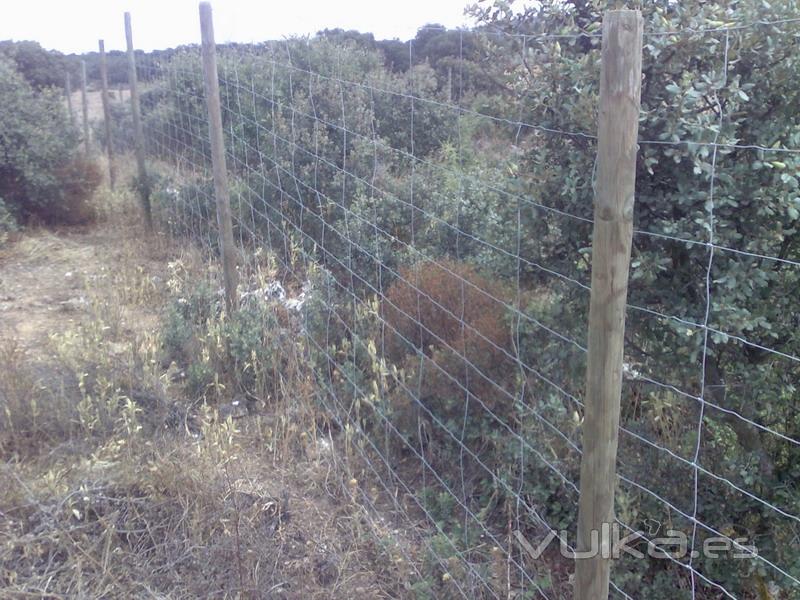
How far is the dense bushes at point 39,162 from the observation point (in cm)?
869

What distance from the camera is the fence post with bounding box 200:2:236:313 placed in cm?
530

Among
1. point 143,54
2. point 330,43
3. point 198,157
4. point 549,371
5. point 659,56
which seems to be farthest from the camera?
point 143,54

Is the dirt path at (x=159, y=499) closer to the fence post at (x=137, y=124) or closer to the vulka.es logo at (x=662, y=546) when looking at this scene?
the vulka.es logo at (x=662, y=546)

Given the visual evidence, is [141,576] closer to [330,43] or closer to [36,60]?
[330,43]

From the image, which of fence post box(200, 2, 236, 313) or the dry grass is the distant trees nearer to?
fence post box(200, 2, 236, 313)

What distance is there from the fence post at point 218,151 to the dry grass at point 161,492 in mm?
656

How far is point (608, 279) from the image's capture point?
6.08 ft

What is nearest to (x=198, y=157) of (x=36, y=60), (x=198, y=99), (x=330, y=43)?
(x=198, y=99)

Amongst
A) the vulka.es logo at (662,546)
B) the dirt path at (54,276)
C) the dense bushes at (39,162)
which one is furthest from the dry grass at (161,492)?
the dense bushes at (39,162)

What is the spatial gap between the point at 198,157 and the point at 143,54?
4.70m

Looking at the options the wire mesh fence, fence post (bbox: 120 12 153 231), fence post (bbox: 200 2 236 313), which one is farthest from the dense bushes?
the wire mesh fence

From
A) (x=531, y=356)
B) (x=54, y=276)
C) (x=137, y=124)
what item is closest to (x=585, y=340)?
(x=531, y=356)

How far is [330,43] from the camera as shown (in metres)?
8.28

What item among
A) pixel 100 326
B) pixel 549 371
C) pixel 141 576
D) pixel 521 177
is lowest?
pixel 141 576
